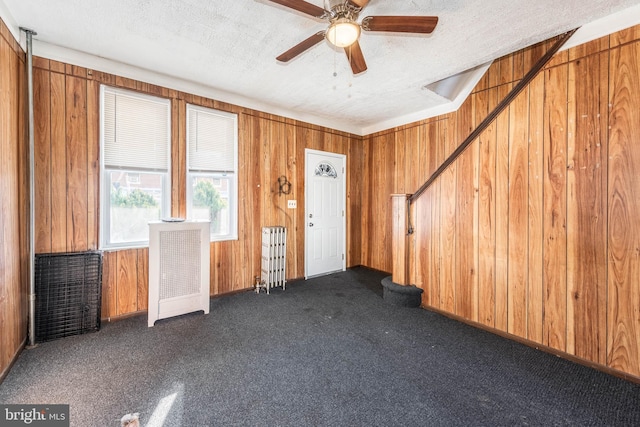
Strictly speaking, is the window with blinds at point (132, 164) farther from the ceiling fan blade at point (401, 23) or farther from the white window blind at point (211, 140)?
the ceiling fan blade at point (401, 23)

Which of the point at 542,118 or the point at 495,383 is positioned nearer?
the point at 495,383

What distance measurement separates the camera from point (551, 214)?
2.40 m

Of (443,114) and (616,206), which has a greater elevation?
(443,114)

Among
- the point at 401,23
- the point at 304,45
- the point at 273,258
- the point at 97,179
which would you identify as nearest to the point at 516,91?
the point at 401,23

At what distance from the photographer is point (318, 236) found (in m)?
4.80

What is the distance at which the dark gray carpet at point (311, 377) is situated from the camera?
1.68 m

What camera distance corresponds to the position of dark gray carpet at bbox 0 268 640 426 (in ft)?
5.52

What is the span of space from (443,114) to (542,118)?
174cm

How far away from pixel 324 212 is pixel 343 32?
10.9 ft

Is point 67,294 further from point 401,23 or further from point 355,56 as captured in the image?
point 401,23

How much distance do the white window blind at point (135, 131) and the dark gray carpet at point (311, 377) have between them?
1.83 meters

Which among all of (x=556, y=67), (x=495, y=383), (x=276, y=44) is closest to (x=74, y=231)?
(x=276, y=44)

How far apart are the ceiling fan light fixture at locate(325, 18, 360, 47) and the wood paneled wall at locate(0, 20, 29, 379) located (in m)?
2.50

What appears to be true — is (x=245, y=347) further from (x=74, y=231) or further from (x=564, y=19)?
(x=564, y=19)
